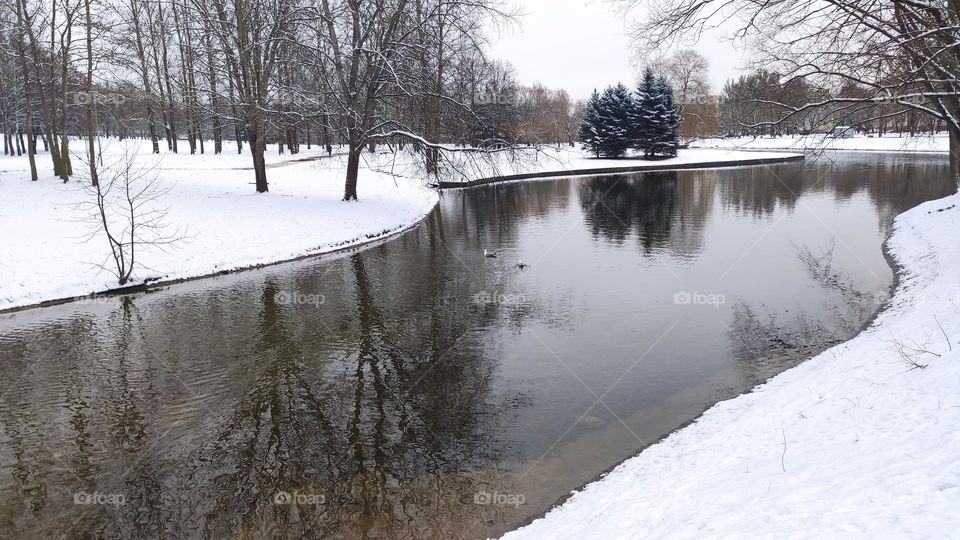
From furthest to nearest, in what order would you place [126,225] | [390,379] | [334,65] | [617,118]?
[617,118]
[334,65]
[126,225]
[390,379]

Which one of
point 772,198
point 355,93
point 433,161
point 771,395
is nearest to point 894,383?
point 771,395

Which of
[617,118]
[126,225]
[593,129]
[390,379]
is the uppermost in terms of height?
[617,118]

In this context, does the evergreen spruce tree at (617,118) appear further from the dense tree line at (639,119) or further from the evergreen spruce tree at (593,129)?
the evergreen spruce tree at (593,129)

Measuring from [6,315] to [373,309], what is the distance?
8.69 meters

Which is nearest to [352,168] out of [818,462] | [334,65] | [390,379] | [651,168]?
[334,65]

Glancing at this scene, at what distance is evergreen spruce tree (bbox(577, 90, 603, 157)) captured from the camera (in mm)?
66938

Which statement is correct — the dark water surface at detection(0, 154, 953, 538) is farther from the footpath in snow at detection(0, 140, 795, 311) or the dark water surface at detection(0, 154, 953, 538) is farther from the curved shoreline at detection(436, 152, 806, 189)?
the curved shoreline at detection(436, 152, 806, 189)

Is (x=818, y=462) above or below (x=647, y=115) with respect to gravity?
below

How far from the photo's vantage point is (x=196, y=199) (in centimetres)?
2467

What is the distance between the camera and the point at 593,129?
68.8 m

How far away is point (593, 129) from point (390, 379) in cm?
6250

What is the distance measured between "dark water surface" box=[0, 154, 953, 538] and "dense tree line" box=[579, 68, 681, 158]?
146ft

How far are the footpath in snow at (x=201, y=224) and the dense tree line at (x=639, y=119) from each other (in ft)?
122

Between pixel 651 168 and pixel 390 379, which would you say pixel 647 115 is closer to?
pixel 651 168
